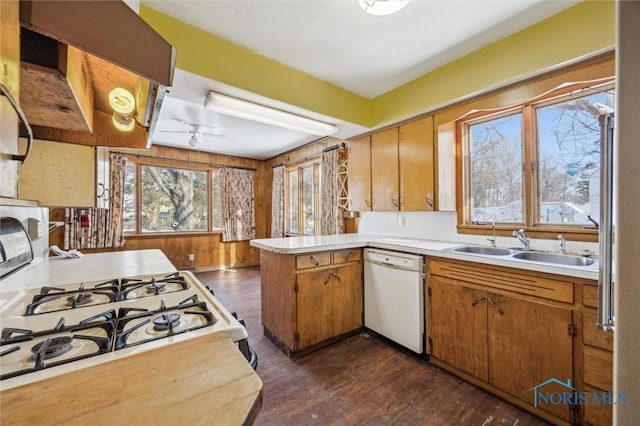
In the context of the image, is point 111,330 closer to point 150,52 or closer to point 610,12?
point 150,52

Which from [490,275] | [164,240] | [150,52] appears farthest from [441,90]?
[164,240]

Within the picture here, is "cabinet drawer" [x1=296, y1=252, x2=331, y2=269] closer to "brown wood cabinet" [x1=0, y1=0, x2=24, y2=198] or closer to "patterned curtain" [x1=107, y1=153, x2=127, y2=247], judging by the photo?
"brown wood cabinet" [x1=0, y1=0, x2=24, y2=198]

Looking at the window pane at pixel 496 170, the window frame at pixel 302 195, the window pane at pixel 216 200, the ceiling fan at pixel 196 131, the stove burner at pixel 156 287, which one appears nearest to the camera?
the stove burner at pixel 156 287

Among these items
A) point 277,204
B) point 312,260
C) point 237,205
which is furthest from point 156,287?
point 237,205

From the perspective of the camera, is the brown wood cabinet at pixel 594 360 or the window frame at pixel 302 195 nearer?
the brown wood cabinet at pixel 594 360

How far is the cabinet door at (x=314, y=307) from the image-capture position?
217 centimetres

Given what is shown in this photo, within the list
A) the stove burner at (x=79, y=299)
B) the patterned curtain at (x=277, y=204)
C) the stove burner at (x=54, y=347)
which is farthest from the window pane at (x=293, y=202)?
the stove burner at (x=54, y=347)

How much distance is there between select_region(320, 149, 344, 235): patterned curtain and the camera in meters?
3.71

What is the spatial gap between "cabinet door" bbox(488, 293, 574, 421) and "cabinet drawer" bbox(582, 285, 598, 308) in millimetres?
98

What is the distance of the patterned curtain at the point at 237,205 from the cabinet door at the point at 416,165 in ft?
12.7

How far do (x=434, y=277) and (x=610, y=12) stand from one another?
188 centimetres

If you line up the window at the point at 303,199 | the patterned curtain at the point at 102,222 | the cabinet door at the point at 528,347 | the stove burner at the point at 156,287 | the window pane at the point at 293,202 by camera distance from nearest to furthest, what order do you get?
the stove burner at the point at 156,287, the cabinet door at the point at 528,347, the patterned curtain at the point at 102,222, the window at the point at 303,199, the window pane at the point at 293,202

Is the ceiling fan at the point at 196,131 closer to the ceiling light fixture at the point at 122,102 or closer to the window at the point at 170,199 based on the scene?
the window at the point at 170,199

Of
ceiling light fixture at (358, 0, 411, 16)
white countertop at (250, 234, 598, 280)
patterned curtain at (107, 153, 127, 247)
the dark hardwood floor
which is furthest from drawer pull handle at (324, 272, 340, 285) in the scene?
patterned curtain at (107, 153, 127, 247)
